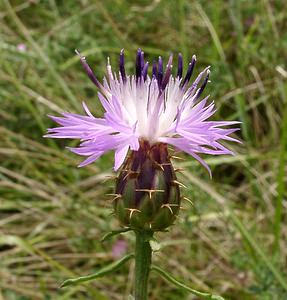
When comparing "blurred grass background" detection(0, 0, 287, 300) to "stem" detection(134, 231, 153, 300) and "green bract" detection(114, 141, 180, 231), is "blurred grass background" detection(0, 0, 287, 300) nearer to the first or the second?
"stem" detection(134, 231, 153, 300)

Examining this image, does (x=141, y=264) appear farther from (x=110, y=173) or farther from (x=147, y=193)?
(x=110, y=173)

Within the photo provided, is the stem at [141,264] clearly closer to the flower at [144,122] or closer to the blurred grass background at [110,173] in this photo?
the flower at [144,122]

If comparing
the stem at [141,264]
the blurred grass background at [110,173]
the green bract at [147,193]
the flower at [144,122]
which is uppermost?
the blurred grass background at [110,173]

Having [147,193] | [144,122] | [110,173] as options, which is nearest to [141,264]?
[147,193]

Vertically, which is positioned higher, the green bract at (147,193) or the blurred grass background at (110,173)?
the blurred grass background at (110,173)

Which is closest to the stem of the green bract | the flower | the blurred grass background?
the green bract

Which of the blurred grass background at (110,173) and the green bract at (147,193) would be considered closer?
the green bract at (147,193)

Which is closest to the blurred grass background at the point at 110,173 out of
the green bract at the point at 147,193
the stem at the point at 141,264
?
the stem at the point at 141,264
